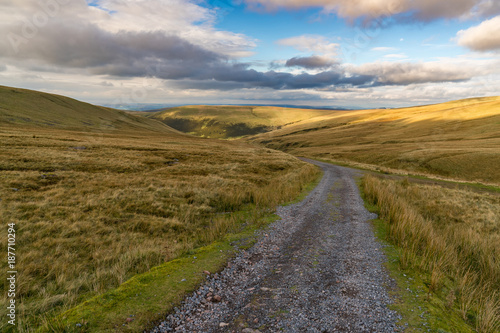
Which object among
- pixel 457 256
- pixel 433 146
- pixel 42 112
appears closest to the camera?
pixel 457 256

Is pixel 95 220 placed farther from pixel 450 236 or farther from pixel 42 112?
pixel 42 112

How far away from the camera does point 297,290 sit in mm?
7145

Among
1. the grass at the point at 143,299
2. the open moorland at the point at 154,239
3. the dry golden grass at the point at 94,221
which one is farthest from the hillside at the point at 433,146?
the grass at the point at 143,299

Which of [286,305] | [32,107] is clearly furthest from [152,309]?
[32,107]

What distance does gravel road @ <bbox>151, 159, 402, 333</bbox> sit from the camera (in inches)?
227

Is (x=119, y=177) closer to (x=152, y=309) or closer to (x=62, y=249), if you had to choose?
(x=62, y=249)

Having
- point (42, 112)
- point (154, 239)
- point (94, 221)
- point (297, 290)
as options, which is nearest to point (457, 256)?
point (297, 290)

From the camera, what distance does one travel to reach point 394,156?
6569cm

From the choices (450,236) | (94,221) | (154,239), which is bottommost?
(154,239)

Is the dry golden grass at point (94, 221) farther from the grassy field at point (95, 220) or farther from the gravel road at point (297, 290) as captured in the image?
the gravel road at point (297, 290)

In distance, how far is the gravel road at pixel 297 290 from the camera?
576 cm

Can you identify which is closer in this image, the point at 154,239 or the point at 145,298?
the point at 145,298

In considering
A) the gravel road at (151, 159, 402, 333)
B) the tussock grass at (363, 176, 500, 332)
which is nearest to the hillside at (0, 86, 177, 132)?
the gravel road at (151, 159, 402, 333)

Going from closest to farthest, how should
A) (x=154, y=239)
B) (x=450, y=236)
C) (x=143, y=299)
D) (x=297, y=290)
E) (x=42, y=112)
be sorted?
(x=143, y=299) → (x=297, y=290) → (x=154, y=239) → (x=450, y=236) → (x=42, y=112)
